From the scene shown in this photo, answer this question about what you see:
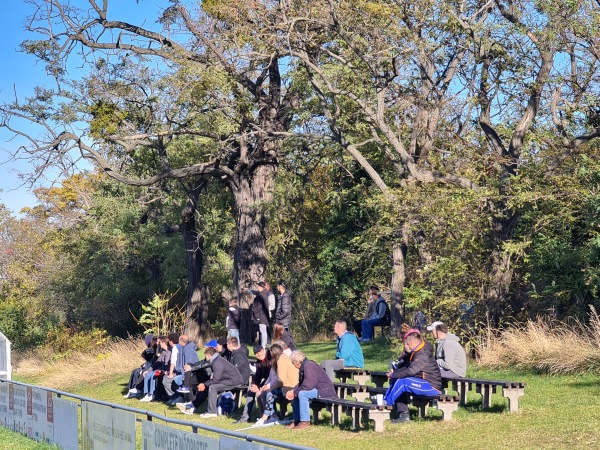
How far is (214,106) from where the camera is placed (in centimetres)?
2608

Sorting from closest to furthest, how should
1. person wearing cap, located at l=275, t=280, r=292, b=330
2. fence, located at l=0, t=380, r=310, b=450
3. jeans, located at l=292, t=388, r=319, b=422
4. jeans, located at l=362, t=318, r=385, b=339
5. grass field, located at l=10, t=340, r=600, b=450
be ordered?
fence, located at l=0, t=380, r=310, b=450 < grass field, located at l=10, t=340, r=600, b=450 < jeans, located at l=292, t=388, r=319, b=422 < person wearing cap, located at l=275, t=280, r=292, b=330 < jeans, located at l=362, t=318, r=385, b=339

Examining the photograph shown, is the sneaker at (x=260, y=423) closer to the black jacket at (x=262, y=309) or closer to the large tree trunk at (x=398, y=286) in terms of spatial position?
the black jacket at (x=262, y=309)

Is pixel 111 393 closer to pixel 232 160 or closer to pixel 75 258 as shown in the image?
pixel 232 160

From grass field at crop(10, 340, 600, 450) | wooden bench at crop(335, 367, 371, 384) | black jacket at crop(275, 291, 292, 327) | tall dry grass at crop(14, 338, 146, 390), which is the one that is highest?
black jacket at crop(275, 291, 292, 327)

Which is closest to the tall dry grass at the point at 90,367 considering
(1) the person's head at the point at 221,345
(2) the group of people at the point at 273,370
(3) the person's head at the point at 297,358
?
(2) the group of people at the point at 273,370

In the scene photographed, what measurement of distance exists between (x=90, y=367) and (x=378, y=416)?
16.0 meters

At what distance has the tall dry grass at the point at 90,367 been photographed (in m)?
25.8

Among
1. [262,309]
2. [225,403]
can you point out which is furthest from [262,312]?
[225,403]

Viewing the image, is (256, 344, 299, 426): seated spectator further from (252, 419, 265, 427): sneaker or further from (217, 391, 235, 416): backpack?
(217, 391, 235, 416): backpack

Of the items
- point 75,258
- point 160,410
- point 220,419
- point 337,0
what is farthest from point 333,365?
point 75,258

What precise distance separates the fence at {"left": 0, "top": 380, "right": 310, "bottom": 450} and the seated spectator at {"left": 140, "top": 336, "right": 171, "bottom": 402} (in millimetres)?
2947

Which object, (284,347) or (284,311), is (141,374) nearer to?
(284,311)

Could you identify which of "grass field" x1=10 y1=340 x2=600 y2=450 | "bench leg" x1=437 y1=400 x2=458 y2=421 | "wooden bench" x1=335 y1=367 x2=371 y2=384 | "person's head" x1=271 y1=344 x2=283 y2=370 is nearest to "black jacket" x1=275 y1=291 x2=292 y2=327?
"wooden bench" x1=335 y1=367 x2=371 y2=384

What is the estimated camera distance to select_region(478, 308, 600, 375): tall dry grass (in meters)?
15.4
